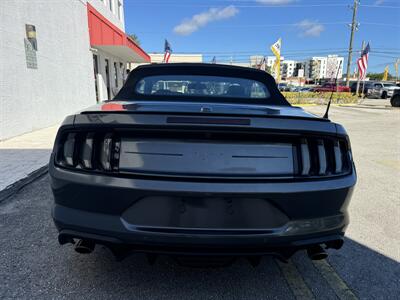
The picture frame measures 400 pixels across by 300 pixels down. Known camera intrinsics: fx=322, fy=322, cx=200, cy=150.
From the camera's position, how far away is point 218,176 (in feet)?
6.04

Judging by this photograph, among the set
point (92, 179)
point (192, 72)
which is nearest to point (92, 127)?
point (92, 179)

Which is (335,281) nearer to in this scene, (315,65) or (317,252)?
(317,252)

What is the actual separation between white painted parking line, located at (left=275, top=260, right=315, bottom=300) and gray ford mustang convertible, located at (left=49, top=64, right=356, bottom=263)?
50 centimetres

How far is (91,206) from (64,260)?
104 centimetres

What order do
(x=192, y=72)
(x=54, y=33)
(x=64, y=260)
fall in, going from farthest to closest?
1. (x=54, y=33)
2. (x=192, y=72)
3. (x=64, y=260)

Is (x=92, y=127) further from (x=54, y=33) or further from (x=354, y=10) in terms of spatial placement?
(x=354, y=10)

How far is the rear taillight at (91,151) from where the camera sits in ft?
6.17

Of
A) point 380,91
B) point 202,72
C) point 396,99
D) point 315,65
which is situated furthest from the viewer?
point 315,65

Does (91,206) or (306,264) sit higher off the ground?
(91,206)

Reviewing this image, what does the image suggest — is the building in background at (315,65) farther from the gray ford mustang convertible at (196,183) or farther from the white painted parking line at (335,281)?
the gray ford mustang convertible at (196,183)

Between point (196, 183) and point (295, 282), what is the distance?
3.99 ft

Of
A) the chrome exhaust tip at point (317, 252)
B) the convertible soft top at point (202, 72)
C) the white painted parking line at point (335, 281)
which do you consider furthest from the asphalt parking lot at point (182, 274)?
the convertible soft top at point (202, 72)

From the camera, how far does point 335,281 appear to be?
2.40 m

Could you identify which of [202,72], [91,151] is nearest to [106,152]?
[91,151]
